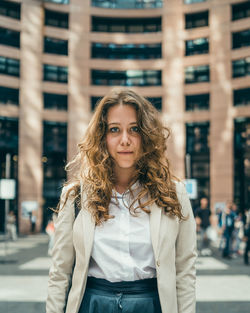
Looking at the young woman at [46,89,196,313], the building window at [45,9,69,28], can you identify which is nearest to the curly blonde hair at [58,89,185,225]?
the young woman at [46,89,196,313]

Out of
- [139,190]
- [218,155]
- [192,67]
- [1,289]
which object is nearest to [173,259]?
[139,190]

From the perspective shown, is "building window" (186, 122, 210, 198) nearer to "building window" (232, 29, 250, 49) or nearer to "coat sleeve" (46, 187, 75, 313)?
"building window" (232, 29, 250, 49)

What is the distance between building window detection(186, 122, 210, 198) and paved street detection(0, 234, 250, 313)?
20614mm

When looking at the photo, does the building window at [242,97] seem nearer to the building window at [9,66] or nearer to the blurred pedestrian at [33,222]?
the building window at [9,66]

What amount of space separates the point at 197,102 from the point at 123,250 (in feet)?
112

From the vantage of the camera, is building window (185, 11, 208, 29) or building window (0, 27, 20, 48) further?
building window (185, 11, 208, 29)

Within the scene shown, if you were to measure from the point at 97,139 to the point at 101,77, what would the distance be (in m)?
34.8

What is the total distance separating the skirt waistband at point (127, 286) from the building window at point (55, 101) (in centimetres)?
3367

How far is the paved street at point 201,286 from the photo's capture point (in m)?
7.22

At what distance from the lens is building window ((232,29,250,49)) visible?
33.6 m

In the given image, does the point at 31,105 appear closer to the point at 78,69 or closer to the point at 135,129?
the point at 78,69

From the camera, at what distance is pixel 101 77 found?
36531mm

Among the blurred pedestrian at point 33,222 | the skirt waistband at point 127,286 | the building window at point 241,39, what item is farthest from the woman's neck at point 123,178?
the building window at point 241,39

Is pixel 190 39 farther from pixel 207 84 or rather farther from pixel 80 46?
pixel 80 46
